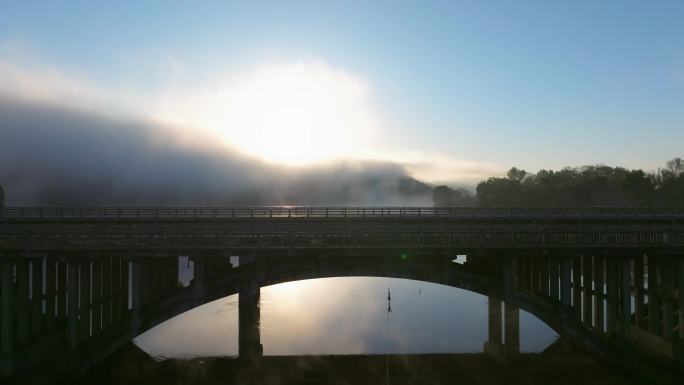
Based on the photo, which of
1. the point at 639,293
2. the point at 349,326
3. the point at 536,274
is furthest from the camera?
the point at 349,326

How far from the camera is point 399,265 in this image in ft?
117

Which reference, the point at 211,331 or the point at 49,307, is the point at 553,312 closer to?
the point at 211,331

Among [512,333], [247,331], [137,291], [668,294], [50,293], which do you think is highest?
[137,291]

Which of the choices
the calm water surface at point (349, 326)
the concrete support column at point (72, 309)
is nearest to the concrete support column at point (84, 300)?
the concrete support column at point (72, 309)

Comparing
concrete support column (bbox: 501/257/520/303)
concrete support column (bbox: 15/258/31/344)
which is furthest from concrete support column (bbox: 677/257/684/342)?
concrete support column (bbox: 15/258/31/344)

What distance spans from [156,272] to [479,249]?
1029 inches

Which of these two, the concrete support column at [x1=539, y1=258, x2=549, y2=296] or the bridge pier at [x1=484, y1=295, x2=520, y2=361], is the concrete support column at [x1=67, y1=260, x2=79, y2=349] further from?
the concrete support column at [x1=539, y1=258, x2=549, y2=296]

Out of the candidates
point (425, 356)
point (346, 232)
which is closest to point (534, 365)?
point (425, 356)

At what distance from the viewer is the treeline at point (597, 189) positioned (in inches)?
4417

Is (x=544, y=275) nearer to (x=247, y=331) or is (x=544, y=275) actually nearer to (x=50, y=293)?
(x=247, y=331)

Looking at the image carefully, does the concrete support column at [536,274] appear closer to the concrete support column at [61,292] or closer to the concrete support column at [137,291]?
the concrete support column at [137,291]

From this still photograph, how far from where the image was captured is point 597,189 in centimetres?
12006

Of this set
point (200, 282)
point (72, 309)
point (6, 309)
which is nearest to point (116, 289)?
→ point (72, 309)

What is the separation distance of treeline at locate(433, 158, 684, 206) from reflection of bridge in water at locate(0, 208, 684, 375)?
83.2 metres
